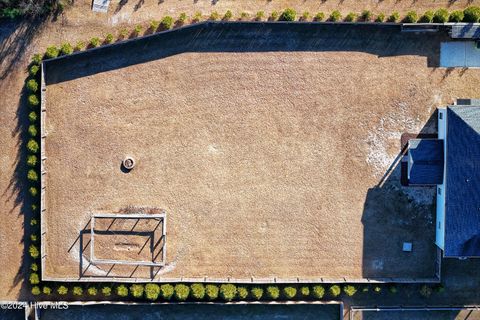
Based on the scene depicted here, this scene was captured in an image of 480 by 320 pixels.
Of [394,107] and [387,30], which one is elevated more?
[387,30]

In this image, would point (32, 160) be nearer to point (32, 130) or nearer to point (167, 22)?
point (32, 130)

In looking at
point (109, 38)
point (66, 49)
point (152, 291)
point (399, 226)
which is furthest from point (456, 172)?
point (66, 49)

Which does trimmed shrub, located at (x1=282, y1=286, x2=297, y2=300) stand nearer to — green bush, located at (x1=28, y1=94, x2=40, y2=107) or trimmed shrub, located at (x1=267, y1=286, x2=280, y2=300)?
trimmed shrub, located at (x1=267, y1=286, x2=280, y2=300)

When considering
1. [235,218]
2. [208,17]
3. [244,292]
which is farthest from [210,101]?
[244,292]

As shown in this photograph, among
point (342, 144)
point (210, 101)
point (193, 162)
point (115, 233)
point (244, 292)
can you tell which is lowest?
point (244, 292)

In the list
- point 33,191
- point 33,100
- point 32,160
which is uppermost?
point 33,100

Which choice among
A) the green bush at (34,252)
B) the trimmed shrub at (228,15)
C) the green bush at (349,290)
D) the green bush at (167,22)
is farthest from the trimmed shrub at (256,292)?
the green bush at (167,22)

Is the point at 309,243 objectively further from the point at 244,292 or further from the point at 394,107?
the point at 394,107

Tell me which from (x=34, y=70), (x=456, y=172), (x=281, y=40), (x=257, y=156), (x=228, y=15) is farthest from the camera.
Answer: (x=257, y=156)
